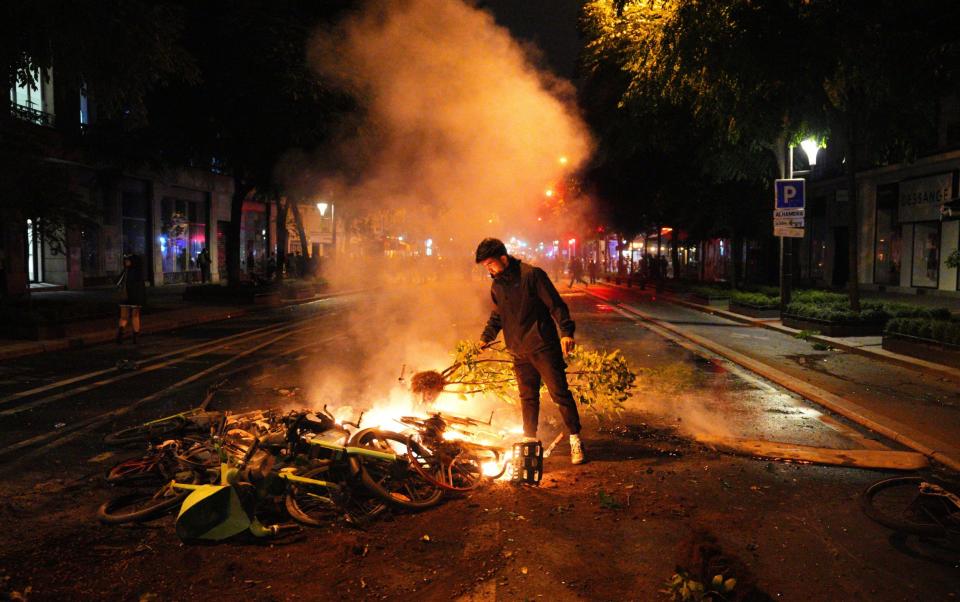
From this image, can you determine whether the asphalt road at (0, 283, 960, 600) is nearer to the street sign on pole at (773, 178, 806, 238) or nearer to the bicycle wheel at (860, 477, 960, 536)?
the bicycle wheel at (860, 477, 960, 536)

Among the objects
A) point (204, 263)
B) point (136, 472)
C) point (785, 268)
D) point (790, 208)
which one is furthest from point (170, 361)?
point (204, 263)

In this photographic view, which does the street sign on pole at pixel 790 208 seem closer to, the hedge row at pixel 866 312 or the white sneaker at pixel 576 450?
the hedge row at pixel 866 312

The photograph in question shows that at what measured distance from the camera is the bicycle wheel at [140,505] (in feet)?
12.9

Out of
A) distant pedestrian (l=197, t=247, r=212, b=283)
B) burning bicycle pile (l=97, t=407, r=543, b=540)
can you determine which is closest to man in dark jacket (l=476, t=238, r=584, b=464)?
burning bicycle pile (l=97, t=407, r=543, b=540)

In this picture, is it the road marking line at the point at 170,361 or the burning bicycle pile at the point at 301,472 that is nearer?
the burning bicycle pile at the point at 301,472

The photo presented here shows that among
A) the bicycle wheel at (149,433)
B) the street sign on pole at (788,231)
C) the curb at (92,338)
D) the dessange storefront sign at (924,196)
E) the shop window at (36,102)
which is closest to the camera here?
the bicycle wheel at (149,433)

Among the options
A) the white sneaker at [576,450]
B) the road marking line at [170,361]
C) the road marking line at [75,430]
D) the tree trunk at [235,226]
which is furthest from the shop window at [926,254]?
the road marking line at [75,430]

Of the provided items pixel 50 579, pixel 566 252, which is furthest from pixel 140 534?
pixel 566 252

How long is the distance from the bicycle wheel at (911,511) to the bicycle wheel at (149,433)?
194 inches

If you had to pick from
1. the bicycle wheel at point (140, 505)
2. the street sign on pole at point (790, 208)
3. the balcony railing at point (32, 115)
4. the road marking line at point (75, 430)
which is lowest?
the road marking line at point (75, 430)

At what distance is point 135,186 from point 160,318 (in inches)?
649

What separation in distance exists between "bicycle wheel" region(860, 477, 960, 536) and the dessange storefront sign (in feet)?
72.6

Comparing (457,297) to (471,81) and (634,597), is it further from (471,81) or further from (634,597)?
(634,597)

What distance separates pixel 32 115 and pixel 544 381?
22.5m
